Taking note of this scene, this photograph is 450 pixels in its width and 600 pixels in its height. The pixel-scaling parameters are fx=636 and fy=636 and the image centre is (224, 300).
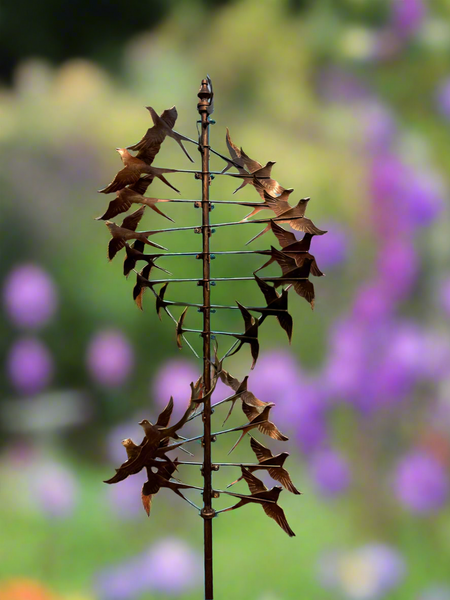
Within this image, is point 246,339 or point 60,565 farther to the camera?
point 60,565

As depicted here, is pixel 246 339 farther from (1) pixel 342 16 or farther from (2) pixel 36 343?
(1) pixel 342 16

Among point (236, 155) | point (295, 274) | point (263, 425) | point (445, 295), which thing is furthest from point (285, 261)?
point (445, 295)

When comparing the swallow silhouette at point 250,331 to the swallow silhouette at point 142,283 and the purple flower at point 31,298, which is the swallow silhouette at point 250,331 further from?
the purple flower at point 31,298

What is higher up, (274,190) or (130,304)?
(130,304)

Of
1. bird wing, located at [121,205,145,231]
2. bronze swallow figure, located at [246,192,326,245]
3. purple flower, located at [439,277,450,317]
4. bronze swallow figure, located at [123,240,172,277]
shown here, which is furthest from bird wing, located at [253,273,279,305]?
purple flower, located at [439,277,450,317]

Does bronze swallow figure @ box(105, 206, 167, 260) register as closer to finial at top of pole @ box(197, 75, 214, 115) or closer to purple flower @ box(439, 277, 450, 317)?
finial at top of pole @ box(197, 75, 214, 115)

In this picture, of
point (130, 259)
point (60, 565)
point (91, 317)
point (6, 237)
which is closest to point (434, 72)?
point (130, 259)
